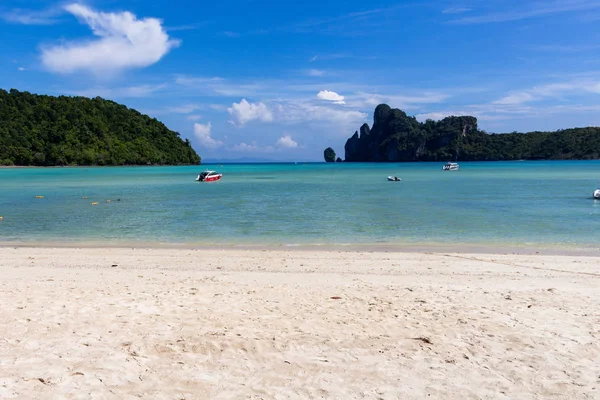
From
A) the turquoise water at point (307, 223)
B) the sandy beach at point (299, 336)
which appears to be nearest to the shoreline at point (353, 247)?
the turquoise water at point (307, 223)

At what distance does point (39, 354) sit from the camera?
5.76m

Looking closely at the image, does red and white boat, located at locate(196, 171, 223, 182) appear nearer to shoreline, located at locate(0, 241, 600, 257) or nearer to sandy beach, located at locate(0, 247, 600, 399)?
shoreline, located at locate(0, 241, 600, 257)

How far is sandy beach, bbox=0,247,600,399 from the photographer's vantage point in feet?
16.7

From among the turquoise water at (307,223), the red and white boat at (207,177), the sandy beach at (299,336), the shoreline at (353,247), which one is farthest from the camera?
the red and white boat at (207,177)

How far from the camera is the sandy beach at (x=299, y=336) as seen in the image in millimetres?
5102

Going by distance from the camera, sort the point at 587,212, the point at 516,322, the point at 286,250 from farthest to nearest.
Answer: the point at 587,212 → the point at 286,250 → the point at 516,322

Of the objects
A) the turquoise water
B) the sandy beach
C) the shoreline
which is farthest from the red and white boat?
the sandy beach

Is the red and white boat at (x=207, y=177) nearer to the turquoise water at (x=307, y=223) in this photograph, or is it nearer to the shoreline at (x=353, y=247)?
the turquoise water at (x=307, y=223)

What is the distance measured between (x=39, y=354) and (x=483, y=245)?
562 inches

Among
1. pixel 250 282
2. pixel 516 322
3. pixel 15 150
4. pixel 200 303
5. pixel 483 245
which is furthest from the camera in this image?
pixel 15 150

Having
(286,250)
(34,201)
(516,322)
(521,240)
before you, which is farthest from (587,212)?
(34,201)

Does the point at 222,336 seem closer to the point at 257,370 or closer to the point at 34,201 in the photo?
the point at 257,370

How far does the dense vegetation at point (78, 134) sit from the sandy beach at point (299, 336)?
142m

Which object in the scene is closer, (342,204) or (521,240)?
(521,240)
